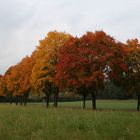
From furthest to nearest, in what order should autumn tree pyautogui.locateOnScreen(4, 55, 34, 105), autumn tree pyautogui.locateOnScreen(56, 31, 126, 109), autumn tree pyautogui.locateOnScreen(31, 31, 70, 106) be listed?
autumn tree pyautogui.locateOnScreen(4, 55, 34, 105), autumn tree pyautogui.locateOnScreen(31, 31, 70, 106), autumn tree pyautogui.locateOnScreen(56, 31, 126, 109)

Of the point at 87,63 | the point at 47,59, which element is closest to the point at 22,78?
the point at 47,59

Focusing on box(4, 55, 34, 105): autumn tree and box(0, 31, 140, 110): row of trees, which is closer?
box(0, 31, 140, 110): row of trees

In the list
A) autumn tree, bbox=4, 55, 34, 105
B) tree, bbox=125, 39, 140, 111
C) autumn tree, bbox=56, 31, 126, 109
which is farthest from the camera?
autumn tree, bbox=4, 55, 34, 105

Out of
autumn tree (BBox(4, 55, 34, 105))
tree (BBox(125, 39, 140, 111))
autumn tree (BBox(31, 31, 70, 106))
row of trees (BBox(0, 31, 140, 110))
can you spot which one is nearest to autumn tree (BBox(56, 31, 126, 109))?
Result: row of trees (BBox(0, 31, 140, 110))

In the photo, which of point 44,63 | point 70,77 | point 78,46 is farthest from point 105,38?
point 44,63

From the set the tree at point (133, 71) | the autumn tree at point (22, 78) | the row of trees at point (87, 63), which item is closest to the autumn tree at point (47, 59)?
the row of trees at point (87, 63)

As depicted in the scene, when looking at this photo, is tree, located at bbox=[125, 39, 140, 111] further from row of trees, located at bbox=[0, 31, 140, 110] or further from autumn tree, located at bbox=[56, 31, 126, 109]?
autumn tree, located at bbox=[56, 31, 126, 109]

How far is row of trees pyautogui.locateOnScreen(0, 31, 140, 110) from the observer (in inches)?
2295

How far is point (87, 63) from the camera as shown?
5816 centimetres

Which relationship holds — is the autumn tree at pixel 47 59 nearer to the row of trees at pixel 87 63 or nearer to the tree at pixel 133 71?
the row of trees at pixel 87 63

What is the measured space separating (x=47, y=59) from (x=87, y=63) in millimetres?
13790

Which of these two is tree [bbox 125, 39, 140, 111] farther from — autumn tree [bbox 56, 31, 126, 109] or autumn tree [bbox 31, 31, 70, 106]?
autumn tree [bbox 31, 31, 70, 106]

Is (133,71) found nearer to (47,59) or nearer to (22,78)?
(47,59)

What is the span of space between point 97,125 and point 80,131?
146cm
